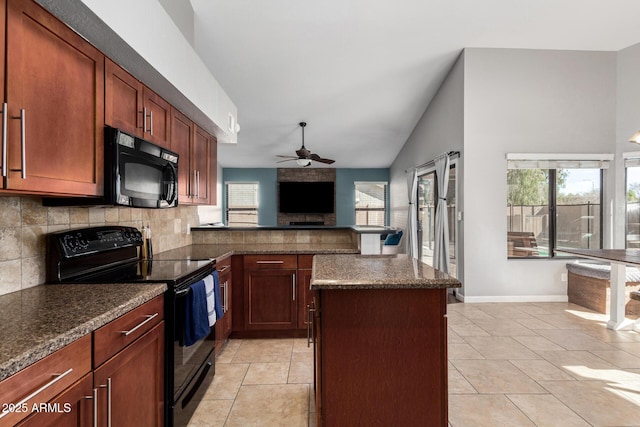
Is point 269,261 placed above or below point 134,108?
below

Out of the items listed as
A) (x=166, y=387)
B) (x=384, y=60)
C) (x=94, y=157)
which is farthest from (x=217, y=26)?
(x=166, y=387)

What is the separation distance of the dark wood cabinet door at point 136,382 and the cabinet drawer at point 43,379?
0.36 feet

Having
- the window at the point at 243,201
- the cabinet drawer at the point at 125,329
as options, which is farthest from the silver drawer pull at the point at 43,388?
the window at the point at 243,201

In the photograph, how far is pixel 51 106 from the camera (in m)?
1.28

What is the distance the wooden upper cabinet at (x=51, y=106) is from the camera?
1.11 metres

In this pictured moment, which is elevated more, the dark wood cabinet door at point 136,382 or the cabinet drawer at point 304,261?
the cabinet drawer at point 304,261

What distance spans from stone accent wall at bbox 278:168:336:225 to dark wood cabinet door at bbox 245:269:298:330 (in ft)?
20.8

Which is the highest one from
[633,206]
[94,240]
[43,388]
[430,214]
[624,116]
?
[624,116]

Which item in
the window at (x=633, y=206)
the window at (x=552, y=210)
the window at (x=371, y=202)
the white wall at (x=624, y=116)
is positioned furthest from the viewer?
the window at (x=371, y=202)

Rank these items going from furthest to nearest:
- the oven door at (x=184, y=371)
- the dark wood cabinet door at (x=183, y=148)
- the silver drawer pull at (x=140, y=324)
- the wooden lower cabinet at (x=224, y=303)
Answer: the wooden lower cabinet at (x=224, y=303)
the dark wood cabinet door at (x=183, y=148)
the oven door at (x=184, y=371)
the silver drawer pull at (x=140, y=324)

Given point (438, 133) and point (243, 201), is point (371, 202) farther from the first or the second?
point (438, 133)

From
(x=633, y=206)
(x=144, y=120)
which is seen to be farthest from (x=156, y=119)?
(x=633, y=206)

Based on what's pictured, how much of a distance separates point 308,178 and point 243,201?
193 cm

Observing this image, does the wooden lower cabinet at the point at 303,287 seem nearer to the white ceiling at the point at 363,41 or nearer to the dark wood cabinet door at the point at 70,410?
the dark wood cabinet door at the point at 70,410
